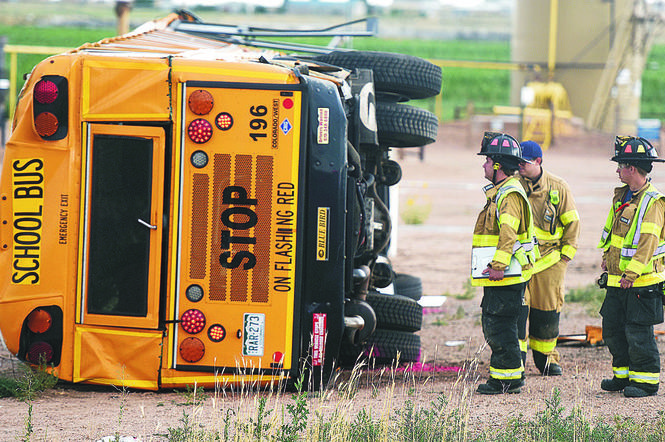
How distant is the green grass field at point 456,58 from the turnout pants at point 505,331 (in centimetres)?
4063

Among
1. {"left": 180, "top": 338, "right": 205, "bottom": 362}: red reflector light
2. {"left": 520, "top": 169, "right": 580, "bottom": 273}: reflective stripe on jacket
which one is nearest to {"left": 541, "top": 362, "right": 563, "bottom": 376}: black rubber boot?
{"left": 520, "top": 169, "right": 580, "bottom": 273}: reflective stripe on jacket

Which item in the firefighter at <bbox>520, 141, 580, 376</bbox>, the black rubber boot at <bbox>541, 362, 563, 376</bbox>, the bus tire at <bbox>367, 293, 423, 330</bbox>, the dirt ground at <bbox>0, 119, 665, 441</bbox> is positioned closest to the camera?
the dirt ground at <bbox>0, 119, 665, 441</bbox>

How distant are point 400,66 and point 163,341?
2.94 metres

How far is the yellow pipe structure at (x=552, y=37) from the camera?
3553 cm

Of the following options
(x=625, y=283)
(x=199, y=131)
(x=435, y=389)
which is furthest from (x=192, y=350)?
(x=625, y=283)

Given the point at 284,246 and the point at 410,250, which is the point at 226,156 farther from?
the point at 410,250

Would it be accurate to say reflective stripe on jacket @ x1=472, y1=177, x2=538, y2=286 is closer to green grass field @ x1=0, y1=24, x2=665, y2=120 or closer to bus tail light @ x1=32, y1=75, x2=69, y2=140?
bus tail light @ x1=32, y1=75, x2=69, y2=140

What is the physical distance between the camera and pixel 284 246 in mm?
5691

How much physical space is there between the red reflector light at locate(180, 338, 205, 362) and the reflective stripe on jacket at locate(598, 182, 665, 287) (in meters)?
2.73

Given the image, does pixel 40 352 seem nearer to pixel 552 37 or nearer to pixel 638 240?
pixel 638 240

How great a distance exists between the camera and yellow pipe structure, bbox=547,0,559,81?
3553 cm

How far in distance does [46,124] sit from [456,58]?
2001 inches

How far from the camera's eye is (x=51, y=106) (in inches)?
223

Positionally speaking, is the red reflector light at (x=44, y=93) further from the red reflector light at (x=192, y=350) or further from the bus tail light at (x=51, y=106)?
the red reflector light at (x=192, y=350)
